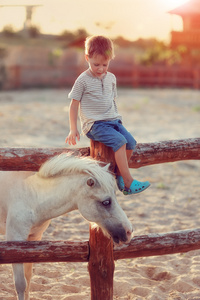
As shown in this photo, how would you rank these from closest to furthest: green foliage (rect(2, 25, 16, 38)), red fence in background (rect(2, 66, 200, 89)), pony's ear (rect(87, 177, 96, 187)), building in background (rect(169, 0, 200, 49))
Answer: pony's ear (rect(87, 177, 96, 187)) → red fence in background (rect(2, 66, 200, 89)) → building in background (rect(169, 0, 200, 49)) → green foliage (rect(2, 25, 16, 38))

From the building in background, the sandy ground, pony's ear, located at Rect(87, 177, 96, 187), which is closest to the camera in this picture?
pony's ear, located at Rect(87, 177, 96, 187)

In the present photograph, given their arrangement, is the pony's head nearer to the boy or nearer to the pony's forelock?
the pony's forelock

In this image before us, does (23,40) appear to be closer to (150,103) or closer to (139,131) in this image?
(150,103)

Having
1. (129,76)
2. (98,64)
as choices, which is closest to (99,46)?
(98,64)

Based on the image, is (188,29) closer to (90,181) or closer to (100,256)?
(100,256)

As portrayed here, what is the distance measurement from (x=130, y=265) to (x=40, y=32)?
5049 cm

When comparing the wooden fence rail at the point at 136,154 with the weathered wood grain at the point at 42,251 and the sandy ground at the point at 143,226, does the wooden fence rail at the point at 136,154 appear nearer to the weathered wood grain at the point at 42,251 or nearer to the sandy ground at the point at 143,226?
the weathered wood grain at the point at 42,251

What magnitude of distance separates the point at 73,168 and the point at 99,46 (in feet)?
2.70

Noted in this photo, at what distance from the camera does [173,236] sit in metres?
3.26

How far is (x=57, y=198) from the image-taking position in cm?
275

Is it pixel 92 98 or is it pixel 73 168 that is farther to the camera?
pixel 92 98

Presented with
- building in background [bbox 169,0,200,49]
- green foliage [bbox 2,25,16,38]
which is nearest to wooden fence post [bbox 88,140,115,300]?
building in background [bbox 169,0,200,49]

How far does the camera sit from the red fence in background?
2692cm

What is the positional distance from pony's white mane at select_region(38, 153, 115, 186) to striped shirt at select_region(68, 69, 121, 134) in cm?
27
